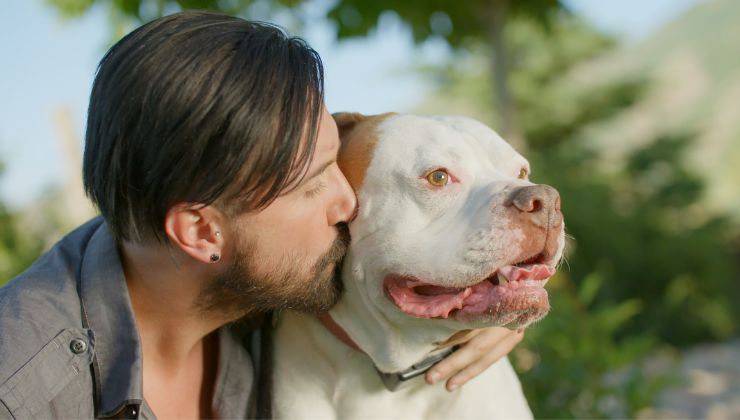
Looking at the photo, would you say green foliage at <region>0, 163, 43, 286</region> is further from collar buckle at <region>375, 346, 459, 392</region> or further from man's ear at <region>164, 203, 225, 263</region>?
collar buckle at <region>375, 346, 459, 392</region>

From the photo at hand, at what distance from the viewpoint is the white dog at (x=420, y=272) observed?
1.96 meters

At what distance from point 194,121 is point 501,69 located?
5.62 m

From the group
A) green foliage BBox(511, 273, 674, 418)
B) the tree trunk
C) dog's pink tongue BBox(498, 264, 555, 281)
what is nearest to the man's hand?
dog's pink tongue BBox(498, 264, 555, 281)

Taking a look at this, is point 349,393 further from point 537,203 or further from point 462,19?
point 462,19

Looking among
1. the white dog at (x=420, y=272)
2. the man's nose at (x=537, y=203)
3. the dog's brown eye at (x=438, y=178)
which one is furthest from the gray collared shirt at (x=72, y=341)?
the man's nose at (x=537, y=203)

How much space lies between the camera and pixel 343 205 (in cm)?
214

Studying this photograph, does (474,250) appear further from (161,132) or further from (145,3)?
(145,3)

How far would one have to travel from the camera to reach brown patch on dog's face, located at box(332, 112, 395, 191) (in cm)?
220

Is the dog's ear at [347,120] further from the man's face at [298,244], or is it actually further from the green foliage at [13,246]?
the green foliage at [13,246]

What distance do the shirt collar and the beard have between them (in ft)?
0.74

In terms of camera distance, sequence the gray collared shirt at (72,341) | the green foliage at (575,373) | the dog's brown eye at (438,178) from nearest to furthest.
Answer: the gray collared shirt at (72,341)
the dog's brown eye at (438,178)
the green foliage at (575,373)

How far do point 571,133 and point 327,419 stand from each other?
1246cm

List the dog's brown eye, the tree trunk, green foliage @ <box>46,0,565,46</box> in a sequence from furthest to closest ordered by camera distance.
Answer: the tree trunk, green foliage @ <box>46,0,565,46</box>, the dog's brown eye

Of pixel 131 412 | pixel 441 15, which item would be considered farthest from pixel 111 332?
pixel 441 15
